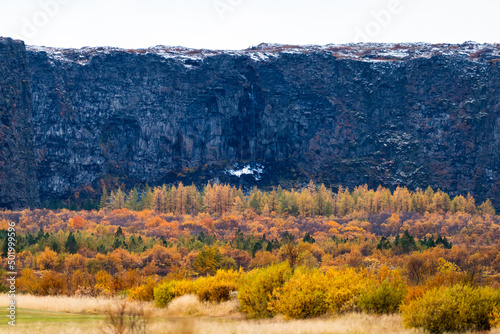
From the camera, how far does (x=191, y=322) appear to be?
46.5ft

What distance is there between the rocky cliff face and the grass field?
3917 inches

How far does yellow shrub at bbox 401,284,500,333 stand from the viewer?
19141 mm

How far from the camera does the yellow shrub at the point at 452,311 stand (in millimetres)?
19141

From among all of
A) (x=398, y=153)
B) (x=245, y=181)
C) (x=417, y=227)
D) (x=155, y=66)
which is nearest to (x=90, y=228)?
(x=417, y=227)

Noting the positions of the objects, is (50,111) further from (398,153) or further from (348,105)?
(398,153)

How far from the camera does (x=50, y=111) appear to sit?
146m

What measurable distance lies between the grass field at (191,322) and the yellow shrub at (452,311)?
0.60 metres

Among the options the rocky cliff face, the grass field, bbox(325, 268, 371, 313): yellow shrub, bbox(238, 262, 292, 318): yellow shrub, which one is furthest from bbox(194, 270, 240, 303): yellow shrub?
the rocky cliff face

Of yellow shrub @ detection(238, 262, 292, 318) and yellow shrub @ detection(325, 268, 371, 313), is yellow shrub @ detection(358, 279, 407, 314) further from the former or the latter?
yellow shrub @ detection(238, 262, 292, 318)

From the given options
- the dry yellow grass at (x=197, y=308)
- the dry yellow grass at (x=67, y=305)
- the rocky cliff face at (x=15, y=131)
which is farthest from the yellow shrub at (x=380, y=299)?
the rocky cliff face at (x=15, y=131)

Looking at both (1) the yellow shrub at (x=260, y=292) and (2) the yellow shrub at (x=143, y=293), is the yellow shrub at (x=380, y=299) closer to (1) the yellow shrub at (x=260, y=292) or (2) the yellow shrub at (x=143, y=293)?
(1) the yellow shrub at (x=260, y=292)

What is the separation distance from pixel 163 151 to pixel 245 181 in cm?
2279

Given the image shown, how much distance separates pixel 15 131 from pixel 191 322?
387ft

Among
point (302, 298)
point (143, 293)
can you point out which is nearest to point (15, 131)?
point (143, 293)
